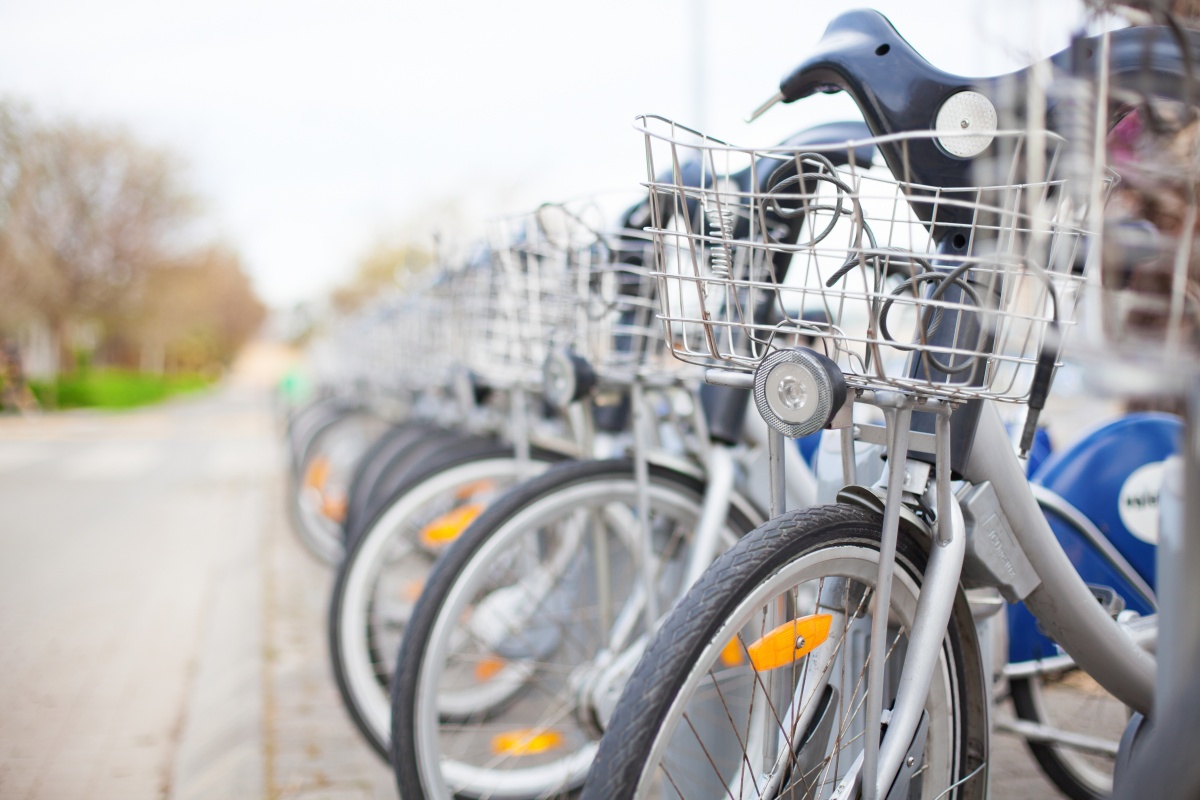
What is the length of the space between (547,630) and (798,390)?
1654mm

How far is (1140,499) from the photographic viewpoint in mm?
2250

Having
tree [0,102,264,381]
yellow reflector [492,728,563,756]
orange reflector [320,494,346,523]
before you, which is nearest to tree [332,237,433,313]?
tree [0,102,264,381]

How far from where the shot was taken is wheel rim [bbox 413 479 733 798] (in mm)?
1791

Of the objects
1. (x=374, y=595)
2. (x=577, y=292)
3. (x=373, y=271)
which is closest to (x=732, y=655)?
(x=577, y=292)

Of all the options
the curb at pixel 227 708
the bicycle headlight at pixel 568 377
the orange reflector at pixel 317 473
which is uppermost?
the bicycle headlight at pixel 568 377

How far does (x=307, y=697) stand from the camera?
2.92 m

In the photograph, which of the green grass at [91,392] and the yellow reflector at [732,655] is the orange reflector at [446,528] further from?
the green grass at [91,392]

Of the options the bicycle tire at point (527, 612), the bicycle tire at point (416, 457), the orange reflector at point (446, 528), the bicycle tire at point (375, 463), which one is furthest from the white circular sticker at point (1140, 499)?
the bicycle tire at point (375, 463)

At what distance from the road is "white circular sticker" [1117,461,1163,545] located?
2.40 feet

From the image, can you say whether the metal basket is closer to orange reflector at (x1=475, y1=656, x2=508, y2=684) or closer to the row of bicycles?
the row of bicycles

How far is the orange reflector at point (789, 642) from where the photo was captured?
1.21 meters

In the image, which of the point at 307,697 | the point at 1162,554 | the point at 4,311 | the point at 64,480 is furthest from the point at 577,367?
the point at 4,311

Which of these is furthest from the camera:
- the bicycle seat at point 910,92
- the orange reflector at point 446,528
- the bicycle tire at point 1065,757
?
the orange reflector at point 446,528

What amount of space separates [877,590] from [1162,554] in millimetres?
482
